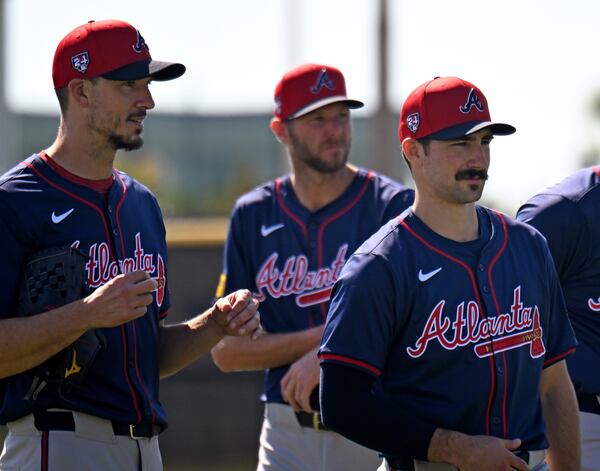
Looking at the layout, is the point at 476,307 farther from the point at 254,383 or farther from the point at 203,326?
the point at 254,383

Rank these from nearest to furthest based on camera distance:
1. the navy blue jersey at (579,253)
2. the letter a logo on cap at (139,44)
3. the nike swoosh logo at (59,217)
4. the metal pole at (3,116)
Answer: the nike swoosh logo at (59,217) < the letter a logo on cap at (139,44) < the navy blue jersey at (579,253) < the metal pole at (3,116)

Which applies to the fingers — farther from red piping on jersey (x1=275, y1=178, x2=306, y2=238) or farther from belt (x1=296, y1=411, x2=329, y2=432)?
red piping on jersey (x1=275, y1=178, x2=306, y2=238)

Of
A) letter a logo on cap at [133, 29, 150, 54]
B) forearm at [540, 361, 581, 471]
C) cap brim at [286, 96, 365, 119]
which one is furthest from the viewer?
cap brim at [286, 96, 365, 119]

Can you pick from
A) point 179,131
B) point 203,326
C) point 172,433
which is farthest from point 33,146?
point 203,326

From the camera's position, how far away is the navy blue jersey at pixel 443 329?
392 cm

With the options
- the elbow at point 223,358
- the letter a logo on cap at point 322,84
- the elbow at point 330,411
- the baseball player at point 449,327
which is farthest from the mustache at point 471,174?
the elbow at point 223,358

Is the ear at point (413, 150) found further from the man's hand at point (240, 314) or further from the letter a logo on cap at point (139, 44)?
the letter a logo on cap at point (139, 44)

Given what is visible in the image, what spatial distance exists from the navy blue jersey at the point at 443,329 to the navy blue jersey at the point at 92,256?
75cm

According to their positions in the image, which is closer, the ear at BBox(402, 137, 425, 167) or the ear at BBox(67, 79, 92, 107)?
the ear at BBox(402, 137, 425, 167)

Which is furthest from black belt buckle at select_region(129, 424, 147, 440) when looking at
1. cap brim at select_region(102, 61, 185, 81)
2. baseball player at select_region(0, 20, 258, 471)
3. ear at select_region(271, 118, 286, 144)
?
ear at select_region(271, 118, 286, 144)

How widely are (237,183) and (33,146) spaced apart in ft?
16.7

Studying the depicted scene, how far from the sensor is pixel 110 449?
13.8ft

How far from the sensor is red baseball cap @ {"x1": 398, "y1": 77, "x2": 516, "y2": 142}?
409cm

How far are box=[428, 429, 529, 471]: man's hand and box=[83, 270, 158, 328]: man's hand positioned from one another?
1002 millimetres
